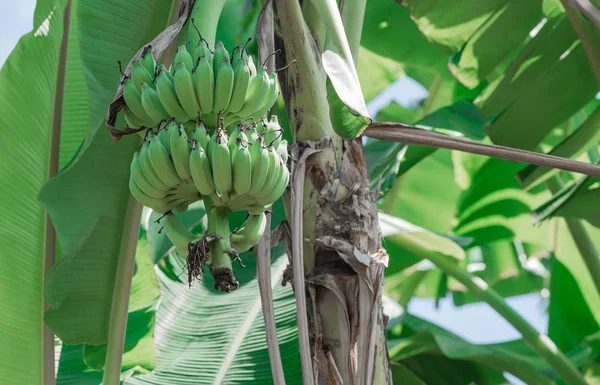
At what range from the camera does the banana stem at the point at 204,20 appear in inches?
36.2

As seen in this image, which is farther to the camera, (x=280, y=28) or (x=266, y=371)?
(x=266, y=371)

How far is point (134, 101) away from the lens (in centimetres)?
92

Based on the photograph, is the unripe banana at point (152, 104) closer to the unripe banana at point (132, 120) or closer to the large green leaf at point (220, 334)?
the unripe banana at point (132, 120)

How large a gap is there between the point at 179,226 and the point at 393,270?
4.99 feet

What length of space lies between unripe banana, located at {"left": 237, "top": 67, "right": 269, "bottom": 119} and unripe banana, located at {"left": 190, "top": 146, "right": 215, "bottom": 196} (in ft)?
0.47

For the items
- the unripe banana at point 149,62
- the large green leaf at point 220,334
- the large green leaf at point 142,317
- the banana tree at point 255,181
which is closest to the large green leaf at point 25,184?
the banana tree at point 255,181

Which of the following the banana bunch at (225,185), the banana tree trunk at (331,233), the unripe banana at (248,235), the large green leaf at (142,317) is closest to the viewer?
the banana bunch at (225,185)

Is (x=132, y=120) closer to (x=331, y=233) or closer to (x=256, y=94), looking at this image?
(x=256, y=94)

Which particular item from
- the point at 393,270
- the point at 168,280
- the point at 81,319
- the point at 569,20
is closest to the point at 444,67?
the point at 569,20

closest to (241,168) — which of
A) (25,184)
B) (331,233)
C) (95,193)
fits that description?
(331,233)

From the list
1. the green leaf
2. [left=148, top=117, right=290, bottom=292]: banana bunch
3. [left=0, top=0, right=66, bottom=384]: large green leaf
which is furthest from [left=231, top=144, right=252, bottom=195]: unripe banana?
the green leaf

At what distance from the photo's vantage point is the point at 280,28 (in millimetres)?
1215

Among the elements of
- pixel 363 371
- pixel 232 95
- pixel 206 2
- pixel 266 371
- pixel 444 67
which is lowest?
pixel 363 371

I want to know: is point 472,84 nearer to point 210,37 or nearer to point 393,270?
point 393,270
